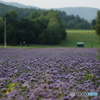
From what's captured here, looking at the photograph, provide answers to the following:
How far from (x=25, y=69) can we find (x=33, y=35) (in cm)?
→ 7640

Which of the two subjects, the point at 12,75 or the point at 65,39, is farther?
the point at 65,39

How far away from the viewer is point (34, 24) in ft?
295

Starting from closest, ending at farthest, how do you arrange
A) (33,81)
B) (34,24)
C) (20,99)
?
1. (20,99)
2. (33,81)
3. (34,24)

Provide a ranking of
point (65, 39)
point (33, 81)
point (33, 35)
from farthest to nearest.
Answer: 1. point (65, 39)
2. point (33, 35)
3. point (33, 81)

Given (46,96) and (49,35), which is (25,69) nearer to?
(46,96)

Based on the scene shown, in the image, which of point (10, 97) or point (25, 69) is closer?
point (10, 97)

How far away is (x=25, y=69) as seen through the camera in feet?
26.7

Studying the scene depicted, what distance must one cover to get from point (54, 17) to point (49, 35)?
1535 centimetres

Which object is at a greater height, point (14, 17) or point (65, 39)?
Answer: point (14, 17)

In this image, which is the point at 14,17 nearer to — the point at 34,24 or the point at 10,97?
the point at 34,24

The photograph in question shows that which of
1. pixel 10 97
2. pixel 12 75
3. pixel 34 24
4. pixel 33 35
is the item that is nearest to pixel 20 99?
pixel 10 97

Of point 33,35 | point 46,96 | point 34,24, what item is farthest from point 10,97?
point 34,24

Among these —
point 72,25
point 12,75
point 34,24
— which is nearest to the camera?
point 12,75

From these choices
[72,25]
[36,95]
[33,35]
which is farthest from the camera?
[72,25]
